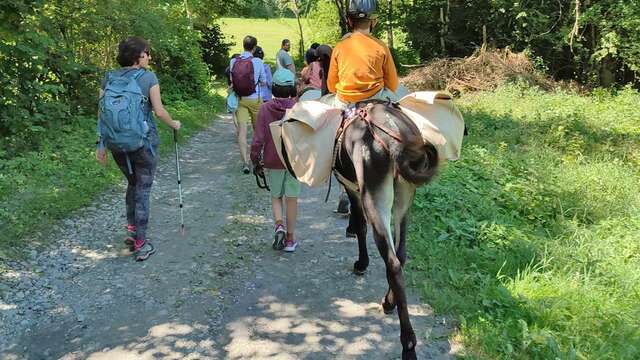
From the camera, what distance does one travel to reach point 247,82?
8492 mm

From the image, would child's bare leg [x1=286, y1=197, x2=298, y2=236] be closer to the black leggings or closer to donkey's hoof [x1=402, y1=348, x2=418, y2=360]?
the black leggings

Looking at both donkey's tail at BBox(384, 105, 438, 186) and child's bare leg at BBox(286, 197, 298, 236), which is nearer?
donkey's tail at BBox(384, 105, 438, 186)

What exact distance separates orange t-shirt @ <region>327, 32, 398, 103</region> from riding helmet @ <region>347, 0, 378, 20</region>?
5.9 inches

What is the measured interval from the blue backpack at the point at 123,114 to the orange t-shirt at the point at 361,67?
2.03 meters

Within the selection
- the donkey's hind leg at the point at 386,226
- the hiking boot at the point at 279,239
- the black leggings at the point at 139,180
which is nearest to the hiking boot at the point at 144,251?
the black leggings at the point at 139,180

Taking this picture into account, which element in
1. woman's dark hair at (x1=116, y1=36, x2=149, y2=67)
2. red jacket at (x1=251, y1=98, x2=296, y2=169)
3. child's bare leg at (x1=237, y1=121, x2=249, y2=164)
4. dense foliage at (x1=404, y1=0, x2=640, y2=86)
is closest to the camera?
woman's dark hair at (x1=116, y1=36, x2=149, y2=67)

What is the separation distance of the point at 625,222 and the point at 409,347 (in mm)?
4722

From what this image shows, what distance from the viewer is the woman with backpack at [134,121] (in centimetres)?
490

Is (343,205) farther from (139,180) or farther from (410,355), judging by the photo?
(410,355)

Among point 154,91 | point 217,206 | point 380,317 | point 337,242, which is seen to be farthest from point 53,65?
point 380,317

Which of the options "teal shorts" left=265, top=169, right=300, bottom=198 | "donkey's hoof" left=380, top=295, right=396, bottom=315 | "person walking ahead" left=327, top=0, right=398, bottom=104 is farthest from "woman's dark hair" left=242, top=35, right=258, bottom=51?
"donkey's hoof" left=380, top=295, right=396, bottom=315

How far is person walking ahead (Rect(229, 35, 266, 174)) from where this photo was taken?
8508 mm

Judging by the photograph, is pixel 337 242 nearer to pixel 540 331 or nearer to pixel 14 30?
pixel 540 331

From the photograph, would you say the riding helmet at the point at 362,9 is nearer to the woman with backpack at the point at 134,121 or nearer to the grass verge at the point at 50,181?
the woman with backpack at the point at 134,121
